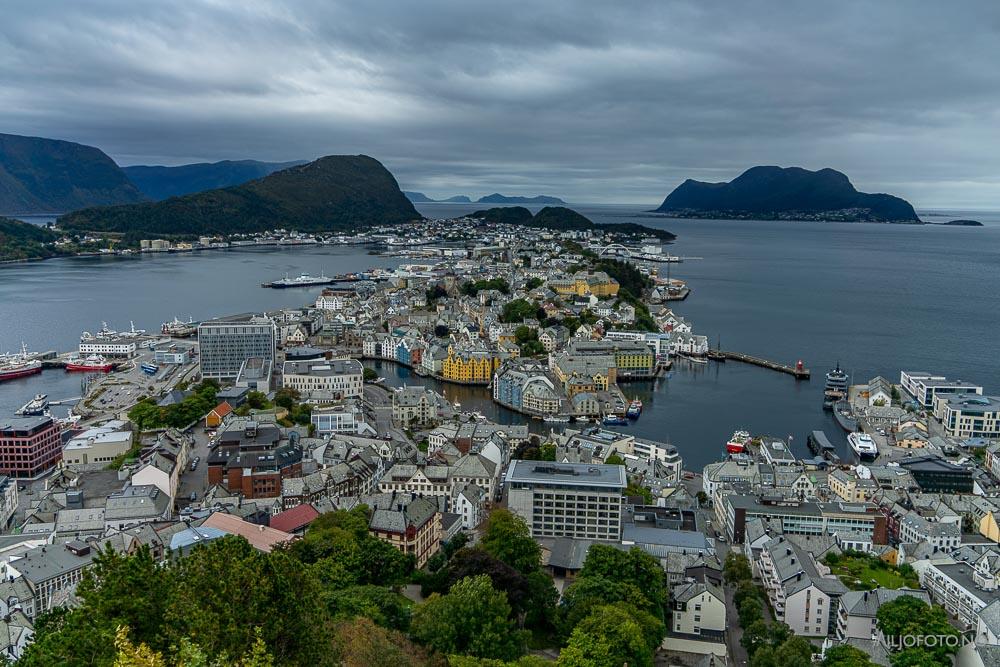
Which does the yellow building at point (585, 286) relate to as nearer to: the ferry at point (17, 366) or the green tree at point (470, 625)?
the ferry at point (17, 366)

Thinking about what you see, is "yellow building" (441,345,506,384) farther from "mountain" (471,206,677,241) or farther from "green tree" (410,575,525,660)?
"mountain" (471,206,677,241)

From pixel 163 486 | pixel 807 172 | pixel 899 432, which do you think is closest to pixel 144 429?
pixel 163 486

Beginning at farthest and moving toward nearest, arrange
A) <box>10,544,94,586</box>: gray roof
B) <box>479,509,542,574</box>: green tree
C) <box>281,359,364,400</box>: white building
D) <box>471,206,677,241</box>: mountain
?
<box>471,206,677,241</box>: mountain
<box>281,359,364,400</box>: white building
<box>479,509,542,574</box>: green tree
<box>10,544,94,586</box>: gray roof

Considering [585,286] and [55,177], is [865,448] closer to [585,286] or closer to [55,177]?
[585,286]

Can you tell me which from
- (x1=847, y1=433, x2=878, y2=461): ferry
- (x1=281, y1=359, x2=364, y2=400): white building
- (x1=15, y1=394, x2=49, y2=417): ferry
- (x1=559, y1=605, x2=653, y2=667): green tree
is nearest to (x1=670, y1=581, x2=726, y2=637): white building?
(x1=559, y1=605, x2=653, y2=667): green tree

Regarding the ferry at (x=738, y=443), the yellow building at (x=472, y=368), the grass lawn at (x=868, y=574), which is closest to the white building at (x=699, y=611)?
the grass lawn at (x=868, y=574)

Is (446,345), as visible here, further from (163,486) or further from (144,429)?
(163,486)
